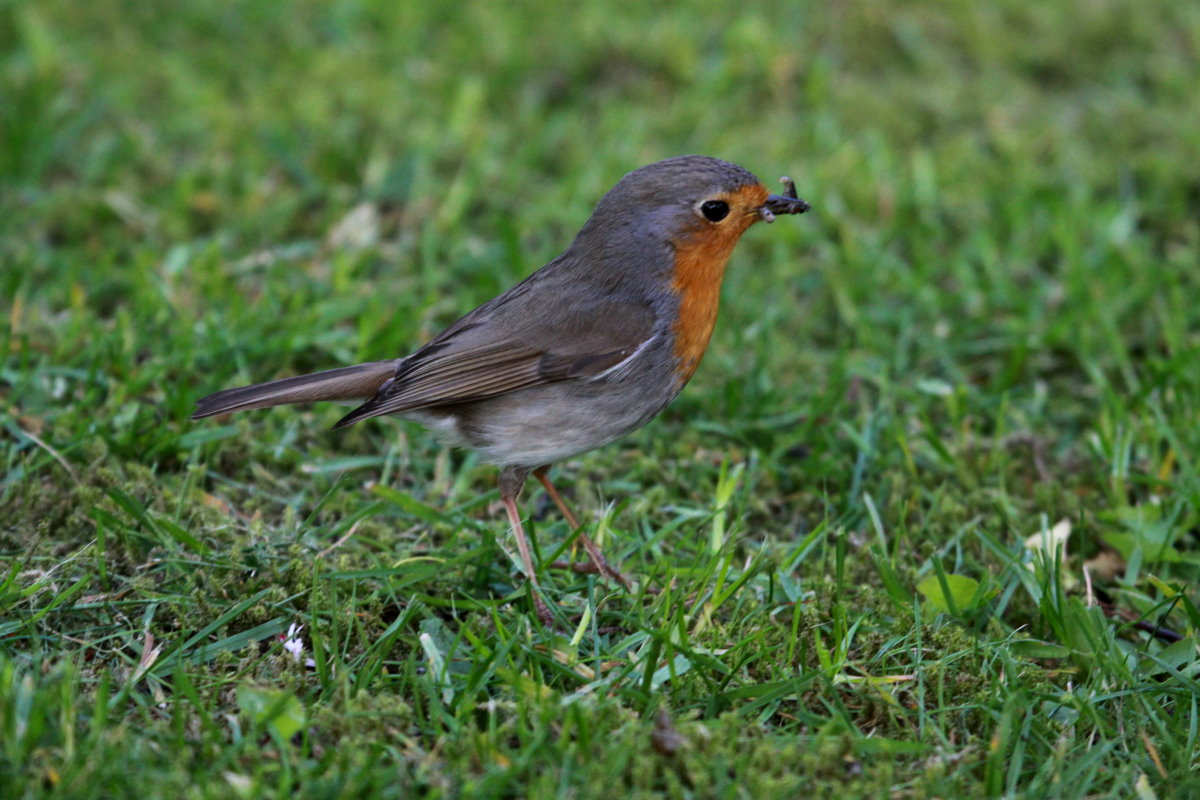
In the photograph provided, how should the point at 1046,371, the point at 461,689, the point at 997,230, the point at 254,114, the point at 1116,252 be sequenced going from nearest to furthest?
1. the point at 461,689
2. the point at 1046,371
3. the point at 1116,252
4. the point at 997,230
5. the point at 254,114

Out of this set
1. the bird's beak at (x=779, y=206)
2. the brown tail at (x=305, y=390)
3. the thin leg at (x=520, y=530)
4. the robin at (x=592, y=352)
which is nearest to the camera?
the thin leg at (x=520, y=530)

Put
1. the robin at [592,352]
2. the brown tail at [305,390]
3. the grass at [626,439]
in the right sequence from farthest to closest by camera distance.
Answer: the robin at [592,352]
the brown tail at [305,390]
the grass at [626,439]

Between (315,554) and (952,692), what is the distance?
190 cm

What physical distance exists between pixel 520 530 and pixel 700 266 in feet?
3.32

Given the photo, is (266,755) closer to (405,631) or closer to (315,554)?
(405,631)

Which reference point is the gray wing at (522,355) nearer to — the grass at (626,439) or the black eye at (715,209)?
the black eye at (715,209)

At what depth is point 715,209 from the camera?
3988 mm

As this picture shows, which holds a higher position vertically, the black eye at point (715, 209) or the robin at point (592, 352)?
the black eye at point (715, 209)

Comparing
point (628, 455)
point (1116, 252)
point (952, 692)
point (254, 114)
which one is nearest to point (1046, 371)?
point (1116, 252)

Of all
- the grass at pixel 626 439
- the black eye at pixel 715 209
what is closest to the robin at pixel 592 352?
the black eye at pixel 715 209

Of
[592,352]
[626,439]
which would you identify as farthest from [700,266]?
[626,439]

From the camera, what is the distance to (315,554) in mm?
3873

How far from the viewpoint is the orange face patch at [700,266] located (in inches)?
158

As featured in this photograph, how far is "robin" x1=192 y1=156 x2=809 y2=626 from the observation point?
3.92 m
